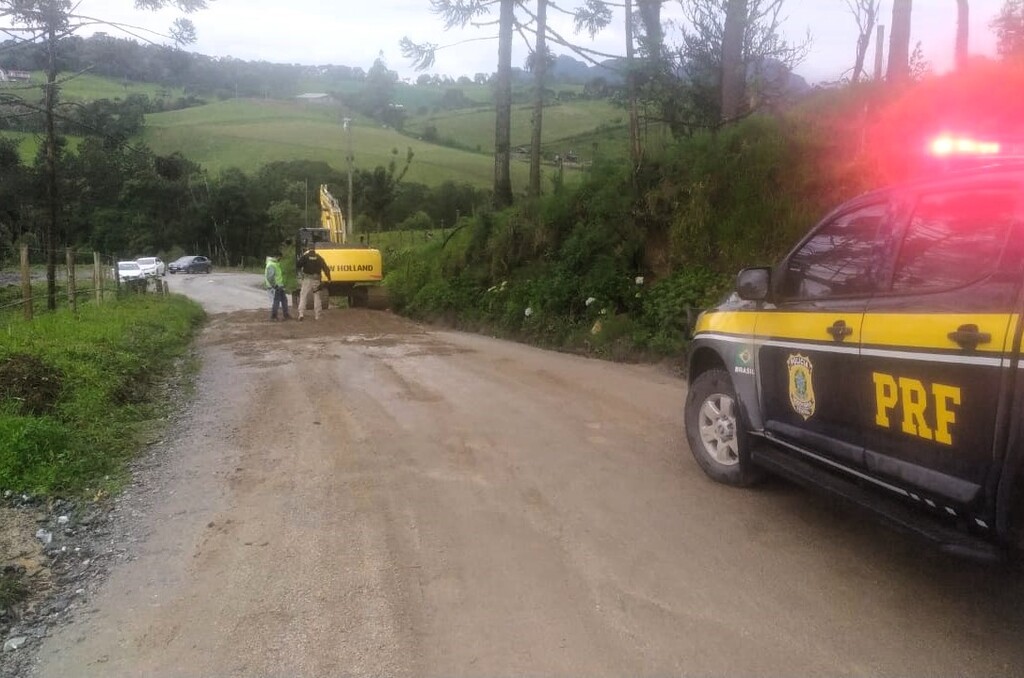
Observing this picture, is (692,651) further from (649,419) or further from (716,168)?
(716,168)

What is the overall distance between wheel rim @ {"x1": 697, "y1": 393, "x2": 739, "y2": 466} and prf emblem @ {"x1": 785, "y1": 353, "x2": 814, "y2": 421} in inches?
29.9

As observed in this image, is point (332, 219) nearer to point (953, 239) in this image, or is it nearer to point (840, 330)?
point (840, 330)

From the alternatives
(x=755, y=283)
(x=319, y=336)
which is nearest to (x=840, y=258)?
(x=755, y=283)

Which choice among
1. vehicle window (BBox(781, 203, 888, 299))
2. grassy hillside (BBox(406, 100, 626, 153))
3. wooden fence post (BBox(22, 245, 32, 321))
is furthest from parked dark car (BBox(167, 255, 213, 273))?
vehicle window (BBox(781, 203, 888, 299))

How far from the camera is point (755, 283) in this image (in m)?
5.20

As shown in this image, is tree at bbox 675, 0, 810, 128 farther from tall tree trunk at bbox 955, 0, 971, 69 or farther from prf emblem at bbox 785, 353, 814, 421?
prf emblem at bbox 785, 353, 814, 421

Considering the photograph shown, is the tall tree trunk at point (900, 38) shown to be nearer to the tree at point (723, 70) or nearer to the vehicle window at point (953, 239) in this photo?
the tree at point (723, 70)

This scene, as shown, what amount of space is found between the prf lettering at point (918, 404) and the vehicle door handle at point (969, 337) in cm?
19

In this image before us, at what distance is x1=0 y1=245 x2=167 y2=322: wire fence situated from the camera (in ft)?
45.9

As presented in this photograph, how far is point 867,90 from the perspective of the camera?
13172 millimetres

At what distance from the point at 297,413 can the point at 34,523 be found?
3368 mm

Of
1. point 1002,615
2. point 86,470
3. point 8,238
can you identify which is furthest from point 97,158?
point 1002,615

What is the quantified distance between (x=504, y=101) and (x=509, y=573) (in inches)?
768

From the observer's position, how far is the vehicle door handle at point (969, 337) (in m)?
3.33
